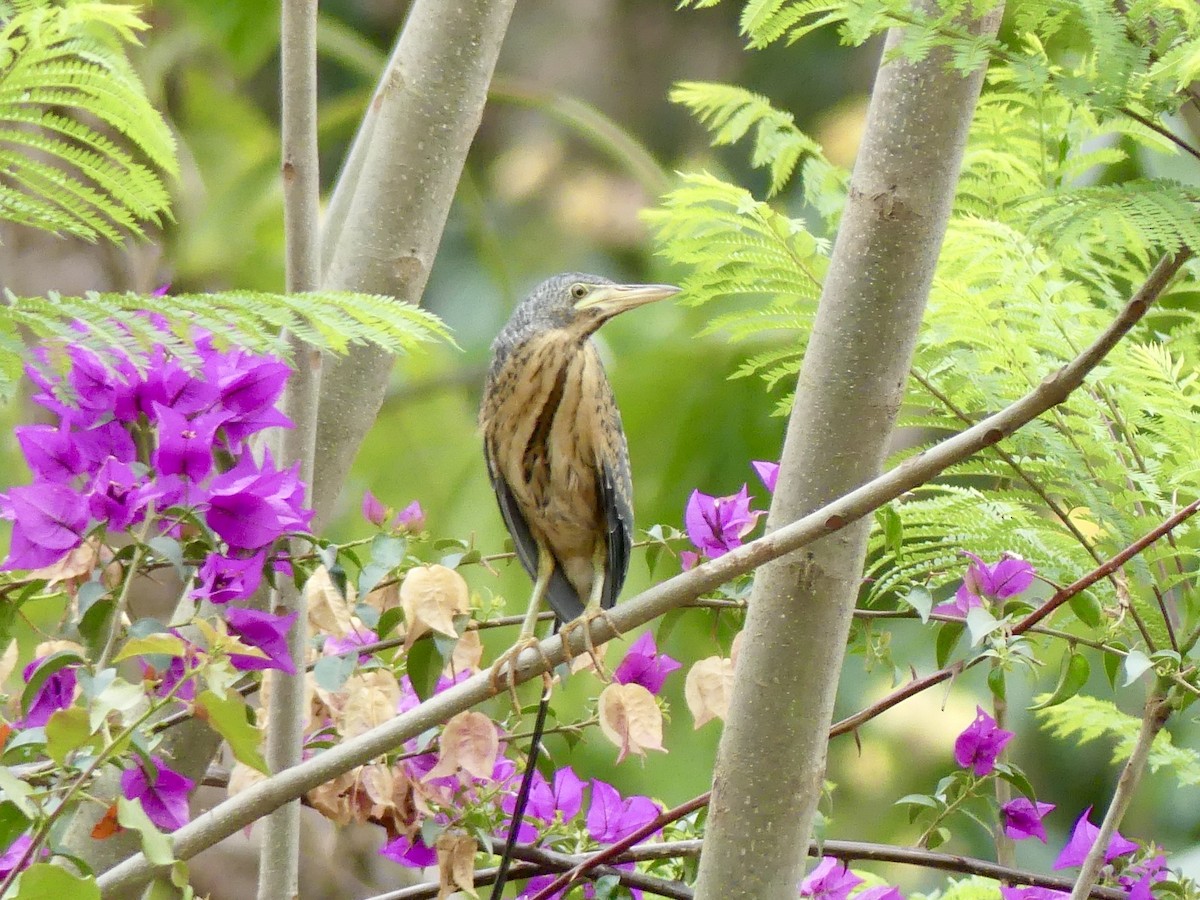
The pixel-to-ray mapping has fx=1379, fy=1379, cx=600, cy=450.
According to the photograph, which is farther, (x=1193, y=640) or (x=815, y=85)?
(x=815, y=85)

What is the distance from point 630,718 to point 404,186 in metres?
0.76

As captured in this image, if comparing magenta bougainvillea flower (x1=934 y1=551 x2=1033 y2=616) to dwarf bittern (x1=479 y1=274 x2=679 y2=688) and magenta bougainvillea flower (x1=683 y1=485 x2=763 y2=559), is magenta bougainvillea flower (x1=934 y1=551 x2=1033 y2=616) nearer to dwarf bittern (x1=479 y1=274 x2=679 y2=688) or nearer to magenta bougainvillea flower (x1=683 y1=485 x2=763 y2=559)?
magenta bougainvillea flower (x1=683 y1=485 x2=763 y2=559)

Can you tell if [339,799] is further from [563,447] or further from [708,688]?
[563,447]

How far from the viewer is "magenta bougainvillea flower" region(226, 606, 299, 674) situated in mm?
1354

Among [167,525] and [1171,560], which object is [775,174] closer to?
[1171,560]


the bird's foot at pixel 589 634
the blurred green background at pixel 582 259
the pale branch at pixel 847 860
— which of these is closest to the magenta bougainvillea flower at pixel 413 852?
the pale branch at pixel 847 860

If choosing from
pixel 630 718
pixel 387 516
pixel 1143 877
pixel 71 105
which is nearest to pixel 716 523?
pixel 630 718

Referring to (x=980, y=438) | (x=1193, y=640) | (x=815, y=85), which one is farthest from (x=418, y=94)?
(x=815, y=85)

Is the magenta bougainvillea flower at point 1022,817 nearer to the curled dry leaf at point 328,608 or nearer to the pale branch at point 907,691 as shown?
the pale branch at point 907,691

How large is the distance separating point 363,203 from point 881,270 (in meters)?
0.76

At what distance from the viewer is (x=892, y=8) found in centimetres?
107

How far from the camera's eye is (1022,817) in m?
1.63

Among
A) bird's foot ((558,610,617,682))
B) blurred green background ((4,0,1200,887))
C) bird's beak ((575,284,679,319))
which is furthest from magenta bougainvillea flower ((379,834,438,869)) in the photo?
bird's beak ((575,284,679,319))

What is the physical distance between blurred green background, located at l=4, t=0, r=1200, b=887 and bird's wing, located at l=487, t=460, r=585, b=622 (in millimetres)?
69
